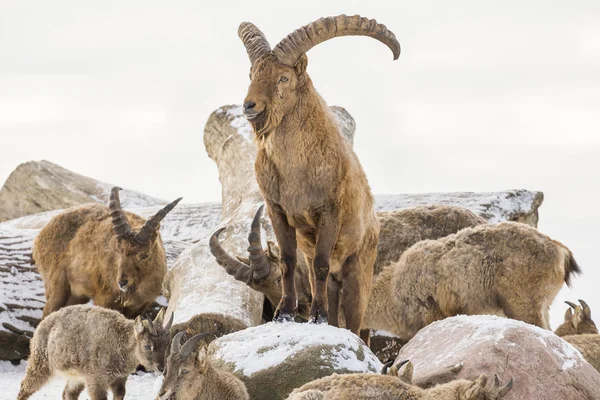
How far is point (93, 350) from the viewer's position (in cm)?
820

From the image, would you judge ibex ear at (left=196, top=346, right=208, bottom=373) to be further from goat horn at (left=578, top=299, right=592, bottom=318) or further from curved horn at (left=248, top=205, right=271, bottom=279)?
goat horn at (left=578, top=299, right=592, bottom=318)

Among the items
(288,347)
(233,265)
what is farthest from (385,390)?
(233,265)

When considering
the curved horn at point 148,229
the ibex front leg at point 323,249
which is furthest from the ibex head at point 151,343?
the curved horn at point 148,229

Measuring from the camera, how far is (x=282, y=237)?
7.50 meters

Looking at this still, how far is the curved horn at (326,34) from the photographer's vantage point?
→ 7.14 meters

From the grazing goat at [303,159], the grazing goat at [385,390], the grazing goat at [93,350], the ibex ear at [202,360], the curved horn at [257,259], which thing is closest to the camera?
the grazing goat at [385,390]

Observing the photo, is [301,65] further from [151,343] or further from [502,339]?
[151,343]

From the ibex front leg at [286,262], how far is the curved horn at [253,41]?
1.26m

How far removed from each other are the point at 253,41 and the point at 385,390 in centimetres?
327

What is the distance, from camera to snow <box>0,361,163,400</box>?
9.12 meters

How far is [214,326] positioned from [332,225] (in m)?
2.11

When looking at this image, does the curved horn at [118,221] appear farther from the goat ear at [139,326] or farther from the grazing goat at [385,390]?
the grazing goat at [385,390]

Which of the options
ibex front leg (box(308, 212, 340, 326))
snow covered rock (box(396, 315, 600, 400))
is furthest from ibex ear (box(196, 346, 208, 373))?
snow covered rock (box(396, 315, 600, 400))

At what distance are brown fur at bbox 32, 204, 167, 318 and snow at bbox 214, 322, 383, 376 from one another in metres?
3.65
